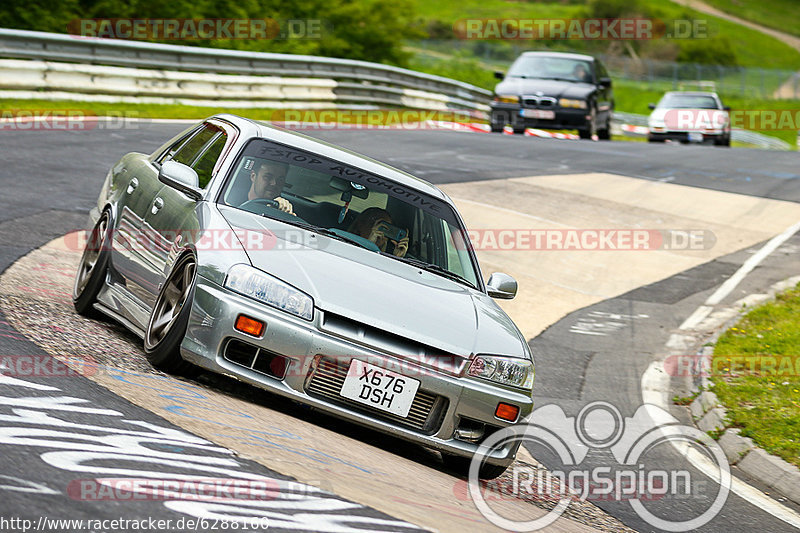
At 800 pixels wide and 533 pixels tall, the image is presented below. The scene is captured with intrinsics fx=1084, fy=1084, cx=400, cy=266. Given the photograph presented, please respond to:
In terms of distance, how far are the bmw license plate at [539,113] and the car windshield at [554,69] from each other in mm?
989

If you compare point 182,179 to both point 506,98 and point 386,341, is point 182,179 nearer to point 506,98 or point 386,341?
point 386,341

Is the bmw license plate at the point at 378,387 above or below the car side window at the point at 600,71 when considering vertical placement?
below

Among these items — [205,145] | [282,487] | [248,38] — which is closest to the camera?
[282,487]

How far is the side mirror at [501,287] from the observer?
22.4 feet

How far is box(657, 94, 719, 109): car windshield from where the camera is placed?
31062 mm

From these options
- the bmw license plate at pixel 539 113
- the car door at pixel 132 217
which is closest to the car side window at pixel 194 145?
the car door at pixel 132 217

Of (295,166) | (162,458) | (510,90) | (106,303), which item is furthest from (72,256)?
(510,90)

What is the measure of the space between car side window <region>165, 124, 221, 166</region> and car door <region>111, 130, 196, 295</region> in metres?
0.11

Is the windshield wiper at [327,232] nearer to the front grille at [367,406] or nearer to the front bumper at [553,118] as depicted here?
the front grille at [367,406]

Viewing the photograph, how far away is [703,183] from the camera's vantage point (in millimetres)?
19531

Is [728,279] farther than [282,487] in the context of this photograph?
Yes

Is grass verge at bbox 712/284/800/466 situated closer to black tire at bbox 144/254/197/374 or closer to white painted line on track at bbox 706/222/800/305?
white painted line on track at bbox 706/222/800/305

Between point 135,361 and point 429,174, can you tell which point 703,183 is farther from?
point 135,361

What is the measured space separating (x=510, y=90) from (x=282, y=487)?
21.7 metres
